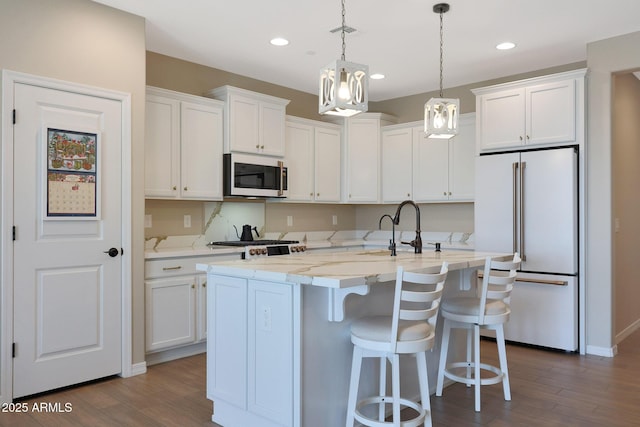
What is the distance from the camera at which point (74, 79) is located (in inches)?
130

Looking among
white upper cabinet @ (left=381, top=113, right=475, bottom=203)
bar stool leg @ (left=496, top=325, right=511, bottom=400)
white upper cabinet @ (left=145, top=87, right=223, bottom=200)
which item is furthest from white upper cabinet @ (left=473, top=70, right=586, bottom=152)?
white upper cabinet @ (left=145, top=87, right=223, bottom=200)

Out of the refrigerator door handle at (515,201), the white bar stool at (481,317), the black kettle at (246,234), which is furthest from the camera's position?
the black kettle at (246,234)

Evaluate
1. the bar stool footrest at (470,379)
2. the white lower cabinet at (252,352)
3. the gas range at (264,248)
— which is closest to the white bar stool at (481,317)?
the bar stool footrest at (470,379)

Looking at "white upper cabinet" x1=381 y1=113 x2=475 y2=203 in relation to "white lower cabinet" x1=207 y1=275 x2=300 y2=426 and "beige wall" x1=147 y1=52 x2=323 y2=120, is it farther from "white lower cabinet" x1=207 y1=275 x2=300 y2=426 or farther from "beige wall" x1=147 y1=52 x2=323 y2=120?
"white lower cabinet" x1=207 y1=275 x2=300 y2=426

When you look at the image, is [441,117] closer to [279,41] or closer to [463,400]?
[279,41]

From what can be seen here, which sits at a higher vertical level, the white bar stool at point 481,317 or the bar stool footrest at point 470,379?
the white bar stool at point 481,317

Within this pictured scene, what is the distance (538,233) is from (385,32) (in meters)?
2.20

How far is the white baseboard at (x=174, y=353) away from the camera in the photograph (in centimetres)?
389

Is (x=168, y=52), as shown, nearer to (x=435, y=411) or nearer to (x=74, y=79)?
(x=74, y=79)

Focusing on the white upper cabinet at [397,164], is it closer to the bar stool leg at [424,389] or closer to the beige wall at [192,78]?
the beige wall at [192,78]

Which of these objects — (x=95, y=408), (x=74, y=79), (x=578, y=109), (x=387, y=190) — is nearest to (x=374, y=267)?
(x=95, y=408)

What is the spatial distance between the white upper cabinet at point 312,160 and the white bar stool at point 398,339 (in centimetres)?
302

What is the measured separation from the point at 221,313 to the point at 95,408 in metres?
1.05

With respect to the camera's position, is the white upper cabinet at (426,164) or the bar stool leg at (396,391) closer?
the bar stool leg at (396,391)
